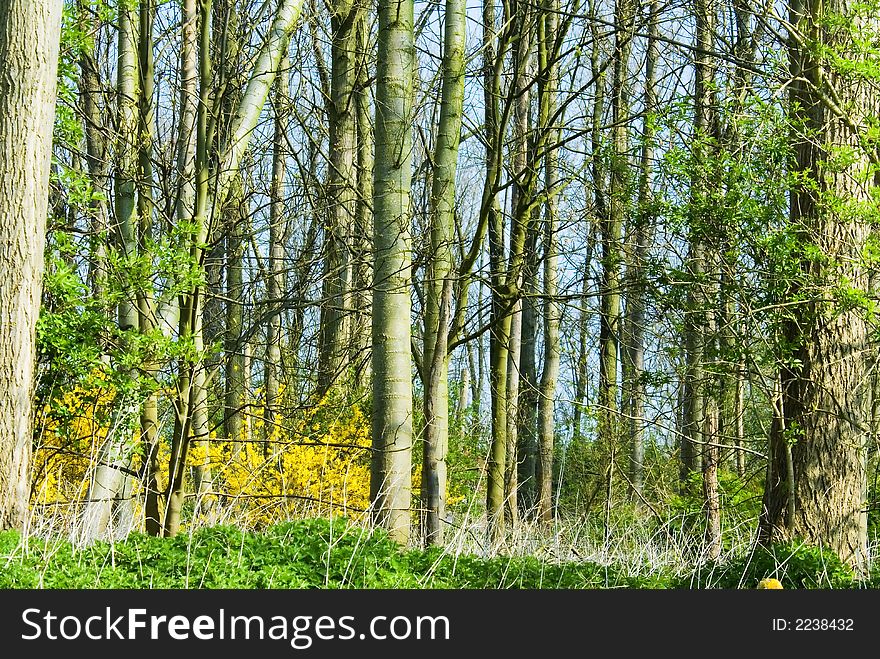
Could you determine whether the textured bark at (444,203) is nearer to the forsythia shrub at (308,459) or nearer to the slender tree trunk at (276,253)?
the slender tree trunk at (276,253)

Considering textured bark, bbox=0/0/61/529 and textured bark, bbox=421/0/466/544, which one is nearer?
textured bark, bbox=0/0/61/529

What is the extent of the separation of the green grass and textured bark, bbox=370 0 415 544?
4.27 ft

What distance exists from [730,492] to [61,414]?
29.3 feet

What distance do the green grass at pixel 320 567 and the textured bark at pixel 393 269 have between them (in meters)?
1.30

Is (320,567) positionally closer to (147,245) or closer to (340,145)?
(147,245)

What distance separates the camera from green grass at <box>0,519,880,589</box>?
185 inches

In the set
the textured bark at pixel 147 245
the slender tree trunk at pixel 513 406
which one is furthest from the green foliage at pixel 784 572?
the slender tree trunk at pixel 513 406

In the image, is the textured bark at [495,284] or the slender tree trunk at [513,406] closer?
the textured bark at [495,284]

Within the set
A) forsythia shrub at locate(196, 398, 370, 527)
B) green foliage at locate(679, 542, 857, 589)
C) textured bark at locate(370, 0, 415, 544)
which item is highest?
textured bark at locate(370, 0, 415, 544)

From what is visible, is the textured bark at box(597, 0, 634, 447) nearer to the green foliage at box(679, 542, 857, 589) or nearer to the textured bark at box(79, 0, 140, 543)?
the green foliage at box(679, 542, 857, 589)

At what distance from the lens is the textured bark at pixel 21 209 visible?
616 centimetres

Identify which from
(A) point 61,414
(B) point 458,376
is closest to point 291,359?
(A) point 61,414

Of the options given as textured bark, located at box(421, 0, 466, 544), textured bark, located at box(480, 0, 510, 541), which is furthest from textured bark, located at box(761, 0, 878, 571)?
textured bark, located at box(421, 0, 466, 544)

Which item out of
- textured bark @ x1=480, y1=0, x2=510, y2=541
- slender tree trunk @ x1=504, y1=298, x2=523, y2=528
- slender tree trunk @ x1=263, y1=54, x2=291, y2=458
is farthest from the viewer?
slender tree trunk @ x1=504, y1=298, x2=523, y2=528
